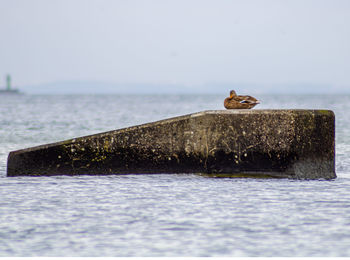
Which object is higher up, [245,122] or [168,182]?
[245,122]

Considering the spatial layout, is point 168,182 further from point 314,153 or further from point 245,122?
point 314,153

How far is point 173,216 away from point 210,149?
2.91 metres

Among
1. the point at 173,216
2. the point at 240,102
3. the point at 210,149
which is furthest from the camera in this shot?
the point at 240,102

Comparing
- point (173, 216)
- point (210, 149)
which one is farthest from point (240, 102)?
point (173, 216)

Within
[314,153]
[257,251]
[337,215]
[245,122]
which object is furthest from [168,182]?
[257,251]

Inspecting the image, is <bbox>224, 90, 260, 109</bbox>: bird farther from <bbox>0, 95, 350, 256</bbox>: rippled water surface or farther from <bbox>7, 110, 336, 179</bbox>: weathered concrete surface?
<bbox>0, 95, 350, 256</bbox>: rippled water surface

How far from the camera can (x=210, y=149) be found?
27.5 ft

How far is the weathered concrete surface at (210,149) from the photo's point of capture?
27.1ft

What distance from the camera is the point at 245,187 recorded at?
7.37 metres

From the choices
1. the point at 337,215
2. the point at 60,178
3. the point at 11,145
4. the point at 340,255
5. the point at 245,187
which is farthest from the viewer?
the point at 11,145

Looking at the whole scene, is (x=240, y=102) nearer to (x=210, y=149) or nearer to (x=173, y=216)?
(x=210, y=149)

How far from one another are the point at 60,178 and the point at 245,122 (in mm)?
2476

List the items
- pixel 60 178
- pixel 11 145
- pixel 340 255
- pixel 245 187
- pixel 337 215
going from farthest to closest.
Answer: pixel 11 145
pixel 60 178
pixel 245 187
pixel 337 215
pixel 340 255

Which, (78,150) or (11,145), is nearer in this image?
(78,150)
